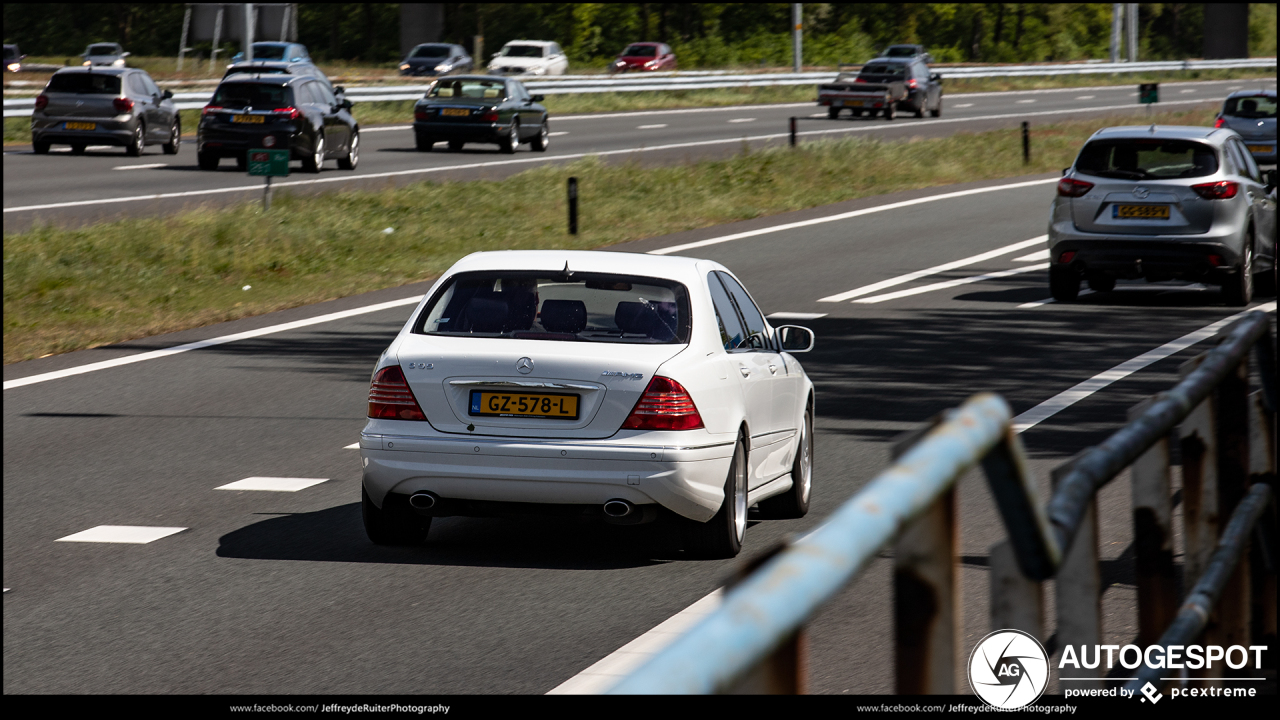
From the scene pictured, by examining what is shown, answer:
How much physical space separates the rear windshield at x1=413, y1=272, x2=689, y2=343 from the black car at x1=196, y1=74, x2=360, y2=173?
24.1m

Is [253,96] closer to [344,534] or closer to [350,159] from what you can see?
[350,159]

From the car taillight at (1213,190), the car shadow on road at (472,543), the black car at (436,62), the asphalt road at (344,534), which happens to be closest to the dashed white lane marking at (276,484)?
the asphalt road at (344,534)

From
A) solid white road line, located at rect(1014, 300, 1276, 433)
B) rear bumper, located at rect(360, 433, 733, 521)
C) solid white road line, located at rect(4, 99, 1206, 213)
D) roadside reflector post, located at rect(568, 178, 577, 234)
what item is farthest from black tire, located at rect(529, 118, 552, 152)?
rear bumper, located at rect(360, 433, 733, 521)

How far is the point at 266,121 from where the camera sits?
31.4m

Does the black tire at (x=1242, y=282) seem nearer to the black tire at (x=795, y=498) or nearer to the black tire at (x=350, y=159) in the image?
the black tire at (x=795, y=498)

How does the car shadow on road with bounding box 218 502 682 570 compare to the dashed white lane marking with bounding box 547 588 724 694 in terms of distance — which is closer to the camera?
the dashed white lane marking with bounding box 547 588 724 694

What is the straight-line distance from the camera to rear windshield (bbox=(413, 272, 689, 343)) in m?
8.05

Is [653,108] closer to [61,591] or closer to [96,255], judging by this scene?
[96,255]

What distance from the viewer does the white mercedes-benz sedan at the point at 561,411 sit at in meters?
7.61

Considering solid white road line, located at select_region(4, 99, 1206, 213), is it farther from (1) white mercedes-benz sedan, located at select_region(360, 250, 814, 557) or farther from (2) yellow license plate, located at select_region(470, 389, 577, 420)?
(2) yellow license plate, located at select_region(470, 389, 577, 420)

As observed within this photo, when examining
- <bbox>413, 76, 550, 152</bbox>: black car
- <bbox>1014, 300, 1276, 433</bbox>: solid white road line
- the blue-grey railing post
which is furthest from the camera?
<bbox>413, 76, 550, 152</bbox>: black car

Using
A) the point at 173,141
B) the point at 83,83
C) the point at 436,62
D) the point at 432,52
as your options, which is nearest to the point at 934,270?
the point at 83,83

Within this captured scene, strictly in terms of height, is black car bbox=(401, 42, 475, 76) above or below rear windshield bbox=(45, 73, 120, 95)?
above

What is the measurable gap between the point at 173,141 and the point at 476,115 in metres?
6.53
